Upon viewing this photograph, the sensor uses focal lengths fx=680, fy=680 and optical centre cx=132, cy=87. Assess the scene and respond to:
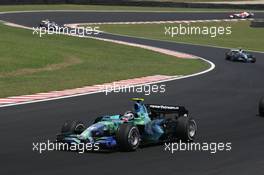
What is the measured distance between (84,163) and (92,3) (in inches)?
2836

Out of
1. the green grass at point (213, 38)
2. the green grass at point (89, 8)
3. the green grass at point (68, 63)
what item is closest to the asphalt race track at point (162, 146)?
the green grass at point (68, 63)

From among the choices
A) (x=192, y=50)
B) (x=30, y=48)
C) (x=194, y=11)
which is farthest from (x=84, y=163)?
(x=194, y=11)

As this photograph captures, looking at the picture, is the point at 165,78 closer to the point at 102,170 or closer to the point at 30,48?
the point at 30,48

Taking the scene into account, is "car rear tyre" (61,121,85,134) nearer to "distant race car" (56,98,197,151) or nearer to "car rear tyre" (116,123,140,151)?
"distant race car" (56,98,197,151)

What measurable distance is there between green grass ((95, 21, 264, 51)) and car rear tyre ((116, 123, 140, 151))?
4029 cm

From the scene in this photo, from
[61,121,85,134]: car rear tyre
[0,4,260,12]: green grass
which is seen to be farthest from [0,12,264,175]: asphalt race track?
[0,4,260,12]: green grass

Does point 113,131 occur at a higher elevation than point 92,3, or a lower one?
higher

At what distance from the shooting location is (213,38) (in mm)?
61656

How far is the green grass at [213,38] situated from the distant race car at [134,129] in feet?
127

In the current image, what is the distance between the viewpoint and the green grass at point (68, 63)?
2750 centimetres

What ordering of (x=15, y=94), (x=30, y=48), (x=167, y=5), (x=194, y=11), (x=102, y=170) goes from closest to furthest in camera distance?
(x=102, y=170) → (x=15, y=94) → (x=30, y=48) → (x=194, y=11) → (x=167, y=5)

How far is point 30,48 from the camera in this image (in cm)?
3881

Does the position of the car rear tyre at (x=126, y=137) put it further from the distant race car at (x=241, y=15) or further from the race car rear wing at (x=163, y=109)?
the distant race car at (x=241, y=15)

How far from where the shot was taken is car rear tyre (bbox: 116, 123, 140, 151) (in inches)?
506
